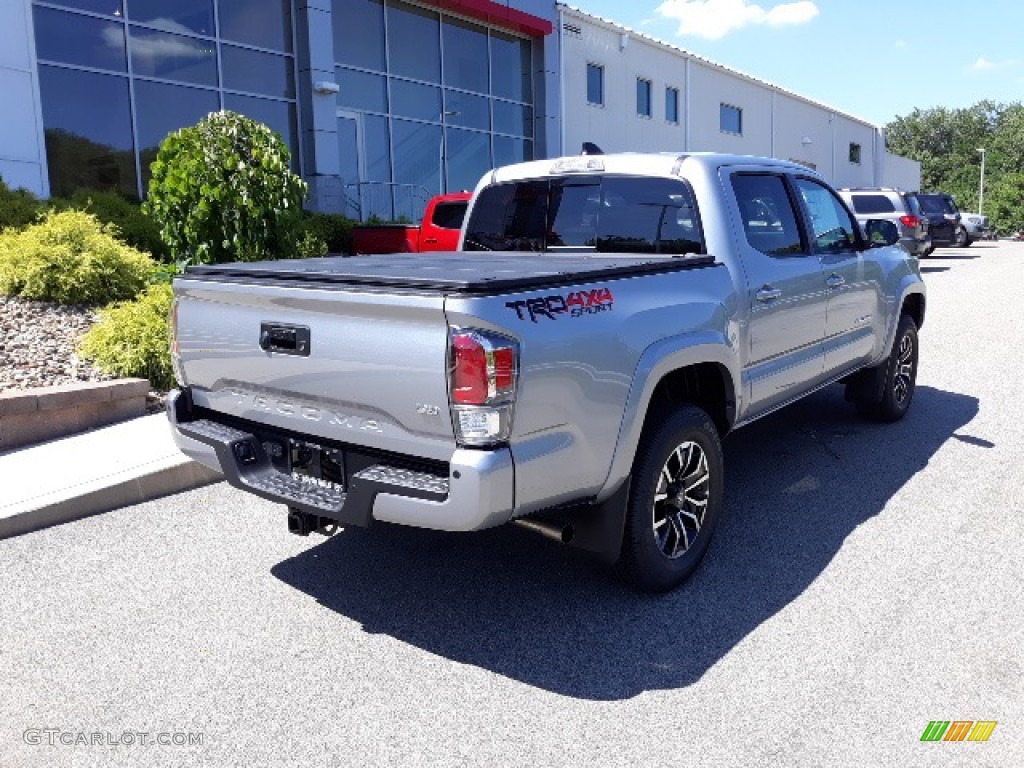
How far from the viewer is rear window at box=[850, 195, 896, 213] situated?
2080 centimetres

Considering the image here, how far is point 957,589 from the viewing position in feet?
12.5

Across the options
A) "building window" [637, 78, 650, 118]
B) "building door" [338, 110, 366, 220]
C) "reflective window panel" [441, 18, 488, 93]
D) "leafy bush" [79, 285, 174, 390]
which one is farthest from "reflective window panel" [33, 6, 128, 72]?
"building window" [637, 78, 650, 118]

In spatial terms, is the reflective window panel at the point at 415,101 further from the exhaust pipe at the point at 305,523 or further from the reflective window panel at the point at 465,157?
the exhaust pipe at the point at 305,523

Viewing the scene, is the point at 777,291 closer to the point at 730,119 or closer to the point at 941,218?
the point at 941,218

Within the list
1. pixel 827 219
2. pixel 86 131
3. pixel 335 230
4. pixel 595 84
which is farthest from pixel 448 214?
pixel 595 84

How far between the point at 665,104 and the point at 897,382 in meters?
24.4

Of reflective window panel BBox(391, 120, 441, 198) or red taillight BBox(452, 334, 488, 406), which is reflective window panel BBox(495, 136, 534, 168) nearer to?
reflective window panel BBox(391, 120, 441, 198)

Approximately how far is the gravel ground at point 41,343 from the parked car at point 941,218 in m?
26.2

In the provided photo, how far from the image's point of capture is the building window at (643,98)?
27828mm

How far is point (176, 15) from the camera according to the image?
619 inches

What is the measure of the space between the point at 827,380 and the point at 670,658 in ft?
9.35

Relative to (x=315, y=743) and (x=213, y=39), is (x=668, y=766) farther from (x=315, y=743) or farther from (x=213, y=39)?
(x=213, y=39)

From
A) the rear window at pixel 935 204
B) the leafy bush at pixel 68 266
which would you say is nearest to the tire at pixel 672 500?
the leafy bush at pixel 68 266

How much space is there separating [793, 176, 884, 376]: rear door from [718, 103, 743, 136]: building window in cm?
2852
